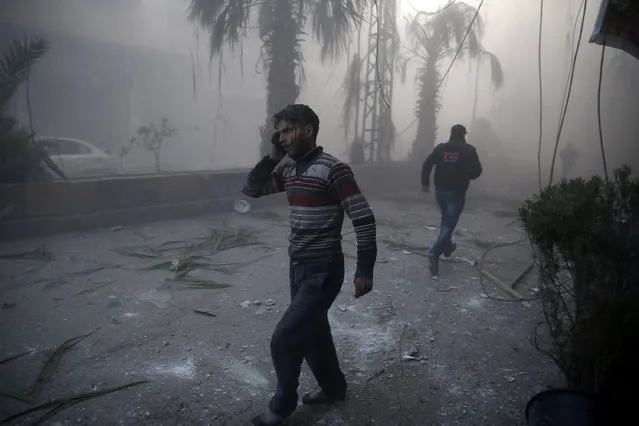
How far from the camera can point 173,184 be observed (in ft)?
27.9

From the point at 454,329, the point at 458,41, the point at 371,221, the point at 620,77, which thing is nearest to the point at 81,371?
the point at 371,221

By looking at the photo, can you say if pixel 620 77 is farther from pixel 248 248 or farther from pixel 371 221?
pixel 371 221

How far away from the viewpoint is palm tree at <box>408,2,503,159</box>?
46.0ft

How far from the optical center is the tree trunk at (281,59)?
10.1m

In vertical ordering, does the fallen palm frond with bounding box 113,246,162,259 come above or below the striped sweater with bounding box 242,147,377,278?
below

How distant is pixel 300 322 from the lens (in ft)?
7.70

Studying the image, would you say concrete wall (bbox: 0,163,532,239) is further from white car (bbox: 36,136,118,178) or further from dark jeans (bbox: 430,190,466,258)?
dark jeans (bbox: 430,190,466,258)

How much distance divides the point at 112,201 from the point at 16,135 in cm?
180

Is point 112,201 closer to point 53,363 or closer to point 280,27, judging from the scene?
point 53,363

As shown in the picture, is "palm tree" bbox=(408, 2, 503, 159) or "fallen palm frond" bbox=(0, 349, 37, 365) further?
"palm tree" bbox=(408, 2, 503, 159)

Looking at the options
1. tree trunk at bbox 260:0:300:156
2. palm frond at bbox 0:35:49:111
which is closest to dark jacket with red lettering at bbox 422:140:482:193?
tree trunk at bbox 260:0:300:156

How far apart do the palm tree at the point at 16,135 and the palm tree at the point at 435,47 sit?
34.7ft

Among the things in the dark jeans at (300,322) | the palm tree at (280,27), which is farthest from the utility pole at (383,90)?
the dark jeans at (300,322)

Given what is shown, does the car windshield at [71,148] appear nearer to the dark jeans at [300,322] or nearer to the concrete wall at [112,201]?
the concrete wall at [112,201]
